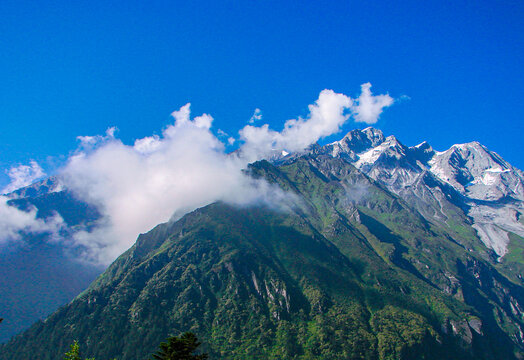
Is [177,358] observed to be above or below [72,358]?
below

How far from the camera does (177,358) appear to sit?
54.1 meters

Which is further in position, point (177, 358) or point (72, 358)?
point (72, 358)

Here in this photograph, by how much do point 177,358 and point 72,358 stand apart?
1028 inches

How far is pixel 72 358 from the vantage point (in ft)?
209
